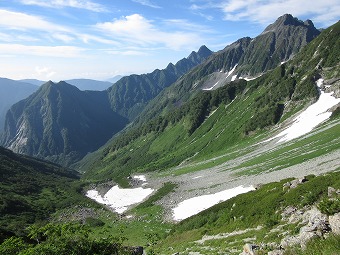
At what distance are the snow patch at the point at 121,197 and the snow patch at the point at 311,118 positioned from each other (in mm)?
58908

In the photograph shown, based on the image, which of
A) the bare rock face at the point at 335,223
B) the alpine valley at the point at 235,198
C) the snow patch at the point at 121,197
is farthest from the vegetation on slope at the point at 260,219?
the snow patch at the point at 121,197

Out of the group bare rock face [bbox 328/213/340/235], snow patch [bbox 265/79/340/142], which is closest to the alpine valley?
bare rock face [bbox 328/213/340/235]

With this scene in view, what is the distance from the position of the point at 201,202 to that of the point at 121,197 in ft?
227

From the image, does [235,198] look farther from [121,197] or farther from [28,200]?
[28,200]

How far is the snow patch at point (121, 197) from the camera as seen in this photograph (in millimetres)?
129938

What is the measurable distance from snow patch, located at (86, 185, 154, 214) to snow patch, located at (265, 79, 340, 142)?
58.9 m

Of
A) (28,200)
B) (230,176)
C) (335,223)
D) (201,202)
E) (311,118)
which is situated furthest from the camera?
(28,200)

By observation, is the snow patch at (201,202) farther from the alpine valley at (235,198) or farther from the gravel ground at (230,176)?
A: the gravel ground at (230,176)

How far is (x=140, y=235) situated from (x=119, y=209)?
5532 centimetres

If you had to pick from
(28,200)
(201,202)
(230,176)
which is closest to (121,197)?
(28,200)

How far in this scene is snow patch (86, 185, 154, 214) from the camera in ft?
426

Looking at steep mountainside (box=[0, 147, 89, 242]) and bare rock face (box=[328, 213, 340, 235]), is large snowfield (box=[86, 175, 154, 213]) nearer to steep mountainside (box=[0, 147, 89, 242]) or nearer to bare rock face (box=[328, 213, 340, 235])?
steep mountainside (box=[0, 147, 89, 242])

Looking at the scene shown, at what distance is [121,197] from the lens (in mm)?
148000

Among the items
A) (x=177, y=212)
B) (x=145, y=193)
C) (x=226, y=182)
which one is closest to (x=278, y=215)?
(x=177, y=212)
